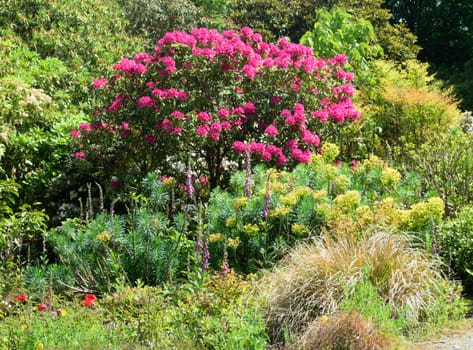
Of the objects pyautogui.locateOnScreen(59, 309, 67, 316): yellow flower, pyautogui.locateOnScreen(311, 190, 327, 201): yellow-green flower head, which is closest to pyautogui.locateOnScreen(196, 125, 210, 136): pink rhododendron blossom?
pyautogui.locateOnScreen(311, 190, 327, 201): yellow-green flower head

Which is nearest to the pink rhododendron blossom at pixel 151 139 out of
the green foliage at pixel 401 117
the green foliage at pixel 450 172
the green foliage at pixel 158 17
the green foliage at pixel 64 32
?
the green foliage at pixel 450 172

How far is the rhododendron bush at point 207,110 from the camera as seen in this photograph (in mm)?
7477

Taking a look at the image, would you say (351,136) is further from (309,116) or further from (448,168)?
(448,168)

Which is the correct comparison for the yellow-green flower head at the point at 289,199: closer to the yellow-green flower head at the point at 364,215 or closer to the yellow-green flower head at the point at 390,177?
the yellow-green flower head at the point at 364,215

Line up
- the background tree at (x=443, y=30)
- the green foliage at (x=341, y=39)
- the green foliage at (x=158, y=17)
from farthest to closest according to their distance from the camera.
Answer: the background tree at (x=443, y=30), the green foliage at (x=158, y=17), the green foliage at (x=341, y=39)

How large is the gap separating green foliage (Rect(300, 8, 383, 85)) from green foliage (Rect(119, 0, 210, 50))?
5358 millimetres

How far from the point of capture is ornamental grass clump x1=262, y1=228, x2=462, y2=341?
4.58 m

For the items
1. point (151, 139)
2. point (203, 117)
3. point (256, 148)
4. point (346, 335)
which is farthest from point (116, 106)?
point (346, 335)

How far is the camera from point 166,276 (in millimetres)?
5633

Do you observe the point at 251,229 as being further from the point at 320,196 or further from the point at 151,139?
A: the point at 151,139

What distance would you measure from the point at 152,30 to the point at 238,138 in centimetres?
910

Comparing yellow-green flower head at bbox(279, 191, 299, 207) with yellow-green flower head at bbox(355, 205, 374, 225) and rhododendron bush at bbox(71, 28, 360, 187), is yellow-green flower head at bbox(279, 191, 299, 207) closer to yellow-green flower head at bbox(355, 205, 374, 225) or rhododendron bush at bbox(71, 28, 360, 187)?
yellow-green flower head at bbox(355, 205, 374, 225)

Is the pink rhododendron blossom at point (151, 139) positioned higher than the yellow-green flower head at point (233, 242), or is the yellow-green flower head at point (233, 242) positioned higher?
the pink rhododendron blossom at point (151, 139)

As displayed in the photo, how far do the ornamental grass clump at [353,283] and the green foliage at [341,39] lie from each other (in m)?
6.41
